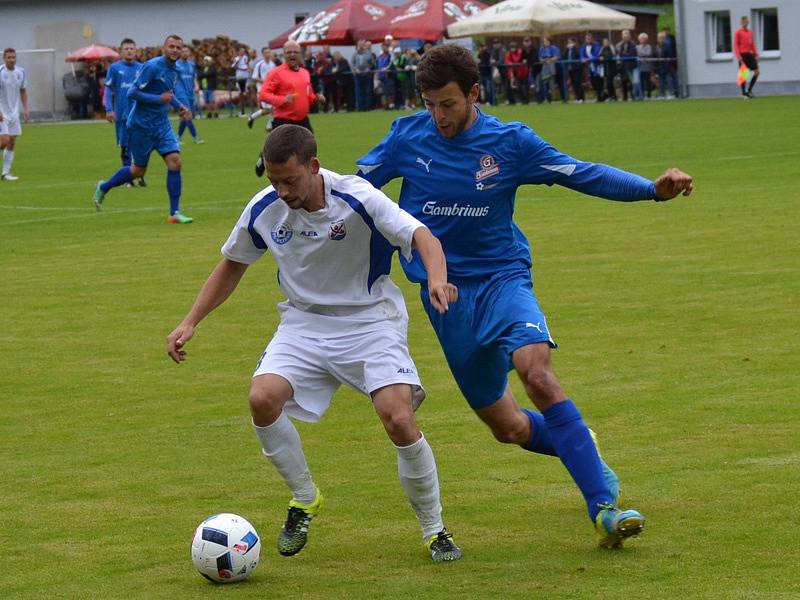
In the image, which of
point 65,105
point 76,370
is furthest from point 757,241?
point 65,105

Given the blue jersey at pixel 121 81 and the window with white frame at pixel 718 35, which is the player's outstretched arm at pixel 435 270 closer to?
the blue jersey at pixel 121 81

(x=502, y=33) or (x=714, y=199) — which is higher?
(x=502, y=33)

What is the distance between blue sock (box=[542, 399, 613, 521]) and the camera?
5.71 metres

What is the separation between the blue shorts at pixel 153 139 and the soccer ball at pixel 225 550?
1292cm

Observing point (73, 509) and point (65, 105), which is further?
point (65, 105)

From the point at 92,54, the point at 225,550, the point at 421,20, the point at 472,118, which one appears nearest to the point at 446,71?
the point at 472,118

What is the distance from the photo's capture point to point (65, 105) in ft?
190

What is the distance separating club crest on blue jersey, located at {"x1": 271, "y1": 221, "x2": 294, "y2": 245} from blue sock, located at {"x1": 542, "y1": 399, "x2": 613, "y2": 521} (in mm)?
1216

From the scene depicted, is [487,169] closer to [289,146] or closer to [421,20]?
[289,146]

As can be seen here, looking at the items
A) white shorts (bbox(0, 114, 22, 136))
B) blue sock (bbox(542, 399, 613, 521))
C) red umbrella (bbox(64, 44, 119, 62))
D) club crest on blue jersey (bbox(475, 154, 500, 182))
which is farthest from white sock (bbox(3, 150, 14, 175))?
red umbrella (bbox(64, 44, 119, 62))

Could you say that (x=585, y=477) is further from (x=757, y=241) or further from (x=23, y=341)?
(x=757, y=241)

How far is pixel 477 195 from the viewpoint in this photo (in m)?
6.23

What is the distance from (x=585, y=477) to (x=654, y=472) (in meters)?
1.12

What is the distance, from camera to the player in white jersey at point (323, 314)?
225 inches
